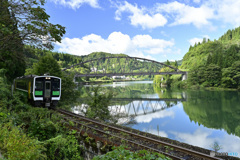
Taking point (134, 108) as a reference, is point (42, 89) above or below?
above

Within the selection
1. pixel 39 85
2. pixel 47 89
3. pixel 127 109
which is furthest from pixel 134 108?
pixel 39 85

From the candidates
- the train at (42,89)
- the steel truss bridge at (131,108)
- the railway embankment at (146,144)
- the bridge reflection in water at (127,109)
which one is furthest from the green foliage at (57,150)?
the steel truss bridge at (131,108)

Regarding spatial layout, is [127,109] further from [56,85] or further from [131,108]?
[56,85]

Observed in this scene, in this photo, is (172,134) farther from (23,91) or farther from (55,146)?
(23,91)

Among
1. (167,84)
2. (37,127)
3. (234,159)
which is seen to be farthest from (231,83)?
(37,127)

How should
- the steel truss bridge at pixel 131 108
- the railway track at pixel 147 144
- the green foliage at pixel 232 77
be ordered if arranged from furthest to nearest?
the green foliage at pixel 232 77
the steel truss bridge at pixel 131 108
the railway track at pixel 147 144

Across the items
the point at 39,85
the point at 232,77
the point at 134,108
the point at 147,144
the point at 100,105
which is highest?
the point at 232,77

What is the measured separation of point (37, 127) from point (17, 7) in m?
4.92

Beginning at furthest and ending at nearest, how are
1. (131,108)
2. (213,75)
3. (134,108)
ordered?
(213,75) < (134,108) < (131,108)

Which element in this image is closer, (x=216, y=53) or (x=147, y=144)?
(x=147, y=144)

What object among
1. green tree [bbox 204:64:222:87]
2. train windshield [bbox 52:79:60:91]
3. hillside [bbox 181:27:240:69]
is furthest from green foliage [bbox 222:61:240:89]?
train windshield [bbox 52:79:60:91]

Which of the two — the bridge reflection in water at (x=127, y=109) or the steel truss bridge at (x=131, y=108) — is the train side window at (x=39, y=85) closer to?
the bridge reflection in water at (x=127, y=109)

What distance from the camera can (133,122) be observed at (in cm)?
2039

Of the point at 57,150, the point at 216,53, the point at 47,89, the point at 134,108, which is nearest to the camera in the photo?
the point at 57,150
